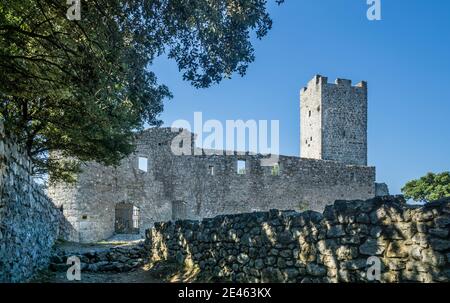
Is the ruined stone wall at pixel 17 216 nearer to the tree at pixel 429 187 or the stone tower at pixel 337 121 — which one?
the stone tower at pixel 337 121

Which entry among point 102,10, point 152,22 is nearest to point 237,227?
point 152,22

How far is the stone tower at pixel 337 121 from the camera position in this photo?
3247 cm

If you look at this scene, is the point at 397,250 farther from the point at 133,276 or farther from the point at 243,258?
the point at 133,276

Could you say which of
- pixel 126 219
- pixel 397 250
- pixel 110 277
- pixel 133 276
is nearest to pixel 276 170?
pixel 126 219

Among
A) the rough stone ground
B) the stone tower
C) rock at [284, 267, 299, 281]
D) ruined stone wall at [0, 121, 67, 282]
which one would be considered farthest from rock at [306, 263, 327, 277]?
the stone tower

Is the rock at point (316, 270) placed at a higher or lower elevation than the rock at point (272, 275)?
higher

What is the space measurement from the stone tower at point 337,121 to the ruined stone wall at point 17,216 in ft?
87.4

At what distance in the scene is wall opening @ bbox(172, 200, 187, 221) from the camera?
24.6 m

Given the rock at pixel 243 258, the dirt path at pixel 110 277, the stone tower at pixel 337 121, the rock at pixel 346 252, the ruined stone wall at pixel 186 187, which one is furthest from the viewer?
the stone tower at pixel 337 121

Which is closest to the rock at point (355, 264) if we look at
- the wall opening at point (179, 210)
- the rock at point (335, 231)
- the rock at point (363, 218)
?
the rock at point (335, 231)

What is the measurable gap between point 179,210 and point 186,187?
147 centimetres

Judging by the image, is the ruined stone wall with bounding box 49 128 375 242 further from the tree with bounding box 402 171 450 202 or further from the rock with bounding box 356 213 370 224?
the rock with bounding box 356 213 370 224
